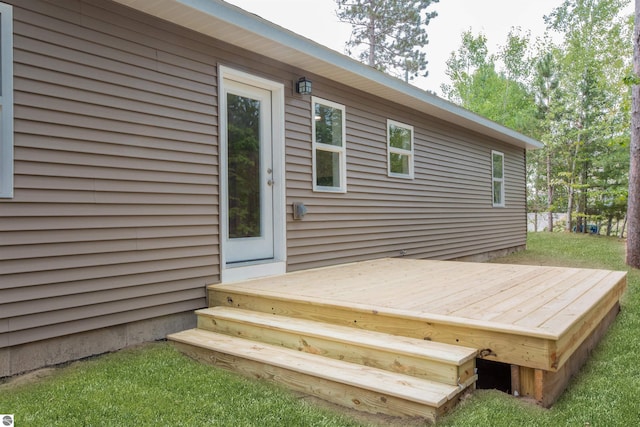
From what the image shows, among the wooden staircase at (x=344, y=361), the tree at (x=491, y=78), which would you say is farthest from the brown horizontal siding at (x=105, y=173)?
the tree at (x=491, y=78)

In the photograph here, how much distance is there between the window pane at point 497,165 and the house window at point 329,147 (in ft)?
18.5

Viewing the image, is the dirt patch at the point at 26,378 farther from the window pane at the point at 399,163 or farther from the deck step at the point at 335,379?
the window pane at the point at 399,163

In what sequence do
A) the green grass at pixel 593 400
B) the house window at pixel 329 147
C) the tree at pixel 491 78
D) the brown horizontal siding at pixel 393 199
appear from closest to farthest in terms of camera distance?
the green grass at pixel 593 400, the brown horizontal siding at pixel 393 199, the house window at pixel 329 147, the tree at pixel 491 78

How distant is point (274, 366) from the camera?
8.21 feet

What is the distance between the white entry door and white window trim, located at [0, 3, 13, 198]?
5.36 ft

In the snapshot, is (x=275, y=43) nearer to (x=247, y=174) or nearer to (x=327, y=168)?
(x=247, y=174)

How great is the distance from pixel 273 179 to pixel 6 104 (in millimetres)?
2360

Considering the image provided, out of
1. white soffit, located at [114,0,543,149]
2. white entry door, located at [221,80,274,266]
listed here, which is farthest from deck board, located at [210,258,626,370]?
white soffit, located at [114,0,543,149]

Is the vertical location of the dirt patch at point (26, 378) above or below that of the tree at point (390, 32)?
below

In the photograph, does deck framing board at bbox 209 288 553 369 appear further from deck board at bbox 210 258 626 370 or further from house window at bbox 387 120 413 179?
house window at bbox 387 120 413 179

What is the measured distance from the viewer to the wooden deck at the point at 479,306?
2.18 m

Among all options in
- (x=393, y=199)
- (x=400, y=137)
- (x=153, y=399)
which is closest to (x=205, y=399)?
(x=153, y=399)

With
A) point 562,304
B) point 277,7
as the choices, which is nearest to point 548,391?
point 562,304

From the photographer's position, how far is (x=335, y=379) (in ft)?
7.30
